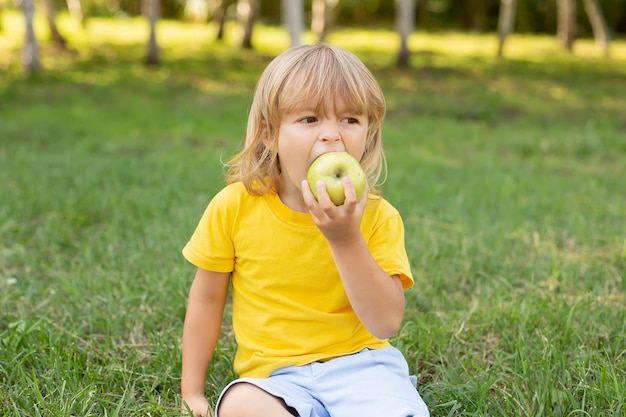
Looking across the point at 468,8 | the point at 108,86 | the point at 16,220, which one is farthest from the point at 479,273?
the point at 468,8

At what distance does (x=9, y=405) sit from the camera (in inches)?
82.1

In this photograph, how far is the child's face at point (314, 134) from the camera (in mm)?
1797

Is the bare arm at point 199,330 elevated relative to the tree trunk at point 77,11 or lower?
elevated

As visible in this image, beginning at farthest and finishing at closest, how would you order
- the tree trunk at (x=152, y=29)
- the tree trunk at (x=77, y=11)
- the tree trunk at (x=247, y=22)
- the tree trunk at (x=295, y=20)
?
the tree trunk at (x=77, y=11), the tree trunk at (x=247, y=22), the tree trunk at (x=152, y=29), the tree trunk at (x=295, y=20)

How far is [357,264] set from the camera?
1.72m

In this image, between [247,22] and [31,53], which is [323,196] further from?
[247,22]

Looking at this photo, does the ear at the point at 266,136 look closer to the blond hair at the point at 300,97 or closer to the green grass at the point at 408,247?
the blond hair at the point at 300,97

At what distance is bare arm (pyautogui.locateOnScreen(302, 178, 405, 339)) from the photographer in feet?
5.33

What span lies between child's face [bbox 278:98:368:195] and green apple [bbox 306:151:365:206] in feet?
0.51

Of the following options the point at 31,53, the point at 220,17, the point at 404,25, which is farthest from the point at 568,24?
the point at 31,53

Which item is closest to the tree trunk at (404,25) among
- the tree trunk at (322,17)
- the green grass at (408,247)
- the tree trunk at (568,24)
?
the tree trunk at (322,17)

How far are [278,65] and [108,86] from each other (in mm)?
8903

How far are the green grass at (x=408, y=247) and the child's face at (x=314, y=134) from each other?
32.5 inches

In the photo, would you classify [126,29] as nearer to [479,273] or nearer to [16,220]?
[16,220]
